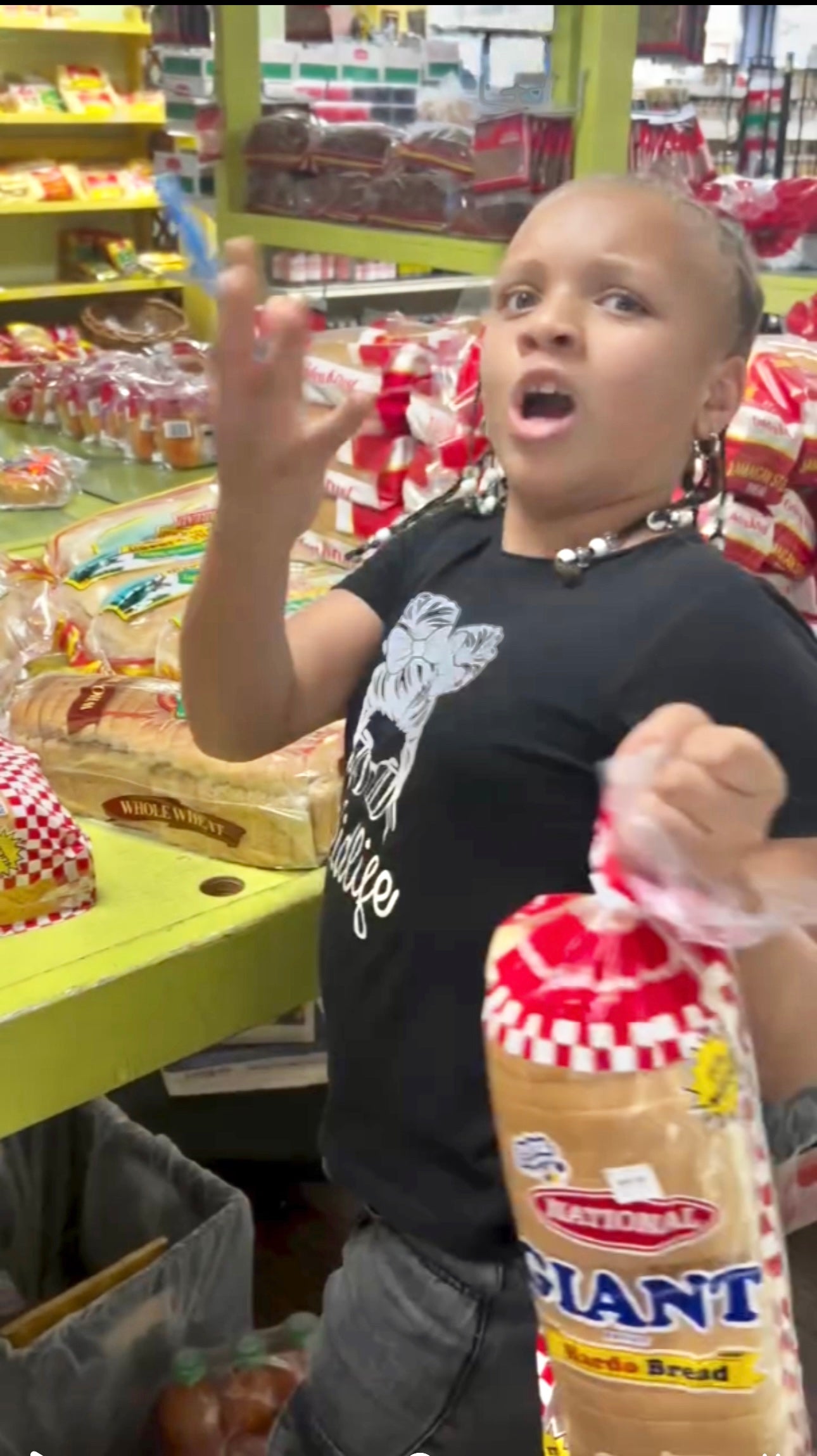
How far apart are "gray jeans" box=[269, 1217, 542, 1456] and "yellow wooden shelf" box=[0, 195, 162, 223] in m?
3.06

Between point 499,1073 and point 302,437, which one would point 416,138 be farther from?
point 499,1073

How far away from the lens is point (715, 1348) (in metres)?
0.60

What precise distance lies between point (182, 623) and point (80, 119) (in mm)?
3133

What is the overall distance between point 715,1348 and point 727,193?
1.37 metres

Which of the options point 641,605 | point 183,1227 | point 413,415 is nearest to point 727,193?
point 413,415

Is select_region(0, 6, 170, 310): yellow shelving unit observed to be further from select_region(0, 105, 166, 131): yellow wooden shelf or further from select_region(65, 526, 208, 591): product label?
select_region(65, 526, 208, 591): product label

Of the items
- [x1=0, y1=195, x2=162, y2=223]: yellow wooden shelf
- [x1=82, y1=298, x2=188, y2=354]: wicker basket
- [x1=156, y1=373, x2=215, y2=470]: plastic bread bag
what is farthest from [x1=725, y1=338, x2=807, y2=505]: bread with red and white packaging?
[x1=0, y1=195, x2=162, y2=223]: yellow wooden shelf

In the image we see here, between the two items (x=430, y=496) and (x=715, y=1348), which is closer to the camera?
(x=715, y=1348)

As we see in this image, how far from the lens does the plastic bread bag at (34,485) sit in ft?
6.52

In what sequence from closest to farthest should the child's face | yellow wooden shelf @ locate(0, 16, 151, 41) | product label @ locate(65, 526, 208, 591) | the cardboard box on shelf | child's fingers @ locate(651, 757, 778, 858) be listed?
child's fingers @ locate(651, 757, 778, 858), the child's face, product label @ locate(65, 526, 208, 591), the cardboard box on shelf, yellow wooden shelf @ locate(0, 16, 151, 41)

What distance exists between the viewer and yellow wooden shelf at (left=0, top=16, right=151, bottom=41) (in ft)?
11.5

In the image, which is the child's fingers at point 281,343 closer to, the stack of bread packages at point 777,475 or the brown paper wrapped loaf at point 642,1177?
the brown paper wrapped loaf at point 642,1177

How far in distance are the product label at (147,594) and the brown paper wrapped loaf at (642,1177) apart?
87 centimetres

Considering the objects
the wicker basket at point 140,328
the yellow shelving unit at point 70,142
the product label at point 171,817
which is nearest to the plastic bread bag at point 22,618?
the product label at point 171,817
